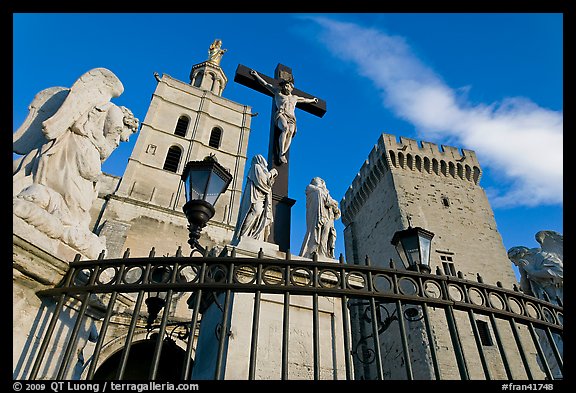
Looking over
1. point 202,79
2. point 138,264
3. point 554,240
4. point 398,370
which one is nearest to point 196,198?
point 138,264

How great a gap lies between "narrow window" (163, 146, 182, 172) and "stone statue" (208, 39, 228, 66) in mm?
13981

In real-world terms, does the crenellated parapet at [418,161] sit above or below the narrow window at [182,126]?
below

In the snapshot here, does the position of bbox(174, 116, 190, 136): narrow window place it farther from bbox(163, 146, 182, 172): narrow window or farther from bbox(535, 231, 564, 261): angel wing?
bbox(535, 231, 564, 261): angel wing

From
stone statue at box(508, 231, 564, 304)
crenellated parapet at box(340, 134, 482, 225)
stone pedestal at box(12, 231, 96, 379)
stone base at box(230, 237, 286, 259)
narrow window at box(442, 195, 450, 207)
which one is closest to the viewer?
stone pedestal at box(12, 231, 96, 379)

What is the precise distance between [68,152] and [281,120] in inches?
136

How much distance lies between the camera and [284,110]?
6.13 m

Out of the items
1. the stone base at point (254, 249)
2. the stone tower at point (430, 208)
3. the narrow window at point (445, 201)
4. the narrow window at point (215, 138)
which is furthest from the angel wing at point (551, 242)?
the narrow window at point (215, 138)

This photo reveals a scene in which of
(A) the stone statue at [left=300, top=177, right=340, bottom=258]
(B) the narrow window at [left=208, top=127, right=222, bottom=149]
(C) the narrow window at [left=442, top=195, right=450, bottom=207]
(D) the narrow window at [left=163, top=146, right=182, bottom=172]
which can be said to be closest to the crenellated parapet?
(C) the narrow window at [left=442, top=195, right=450, bottom=207]

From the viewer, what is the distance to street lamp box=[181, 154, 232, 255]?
3455 mm

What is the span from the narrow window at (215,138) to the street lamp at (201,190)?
23819 mm

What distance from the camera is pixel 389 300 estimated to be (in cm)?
296

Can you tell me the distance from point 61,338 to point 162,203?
19527mm

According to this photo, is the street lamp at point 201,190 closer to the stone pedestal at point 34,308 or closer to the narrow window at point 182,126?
the stone pedestal at point 34,308

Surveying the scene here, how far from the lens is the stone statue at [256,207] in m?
4.41
